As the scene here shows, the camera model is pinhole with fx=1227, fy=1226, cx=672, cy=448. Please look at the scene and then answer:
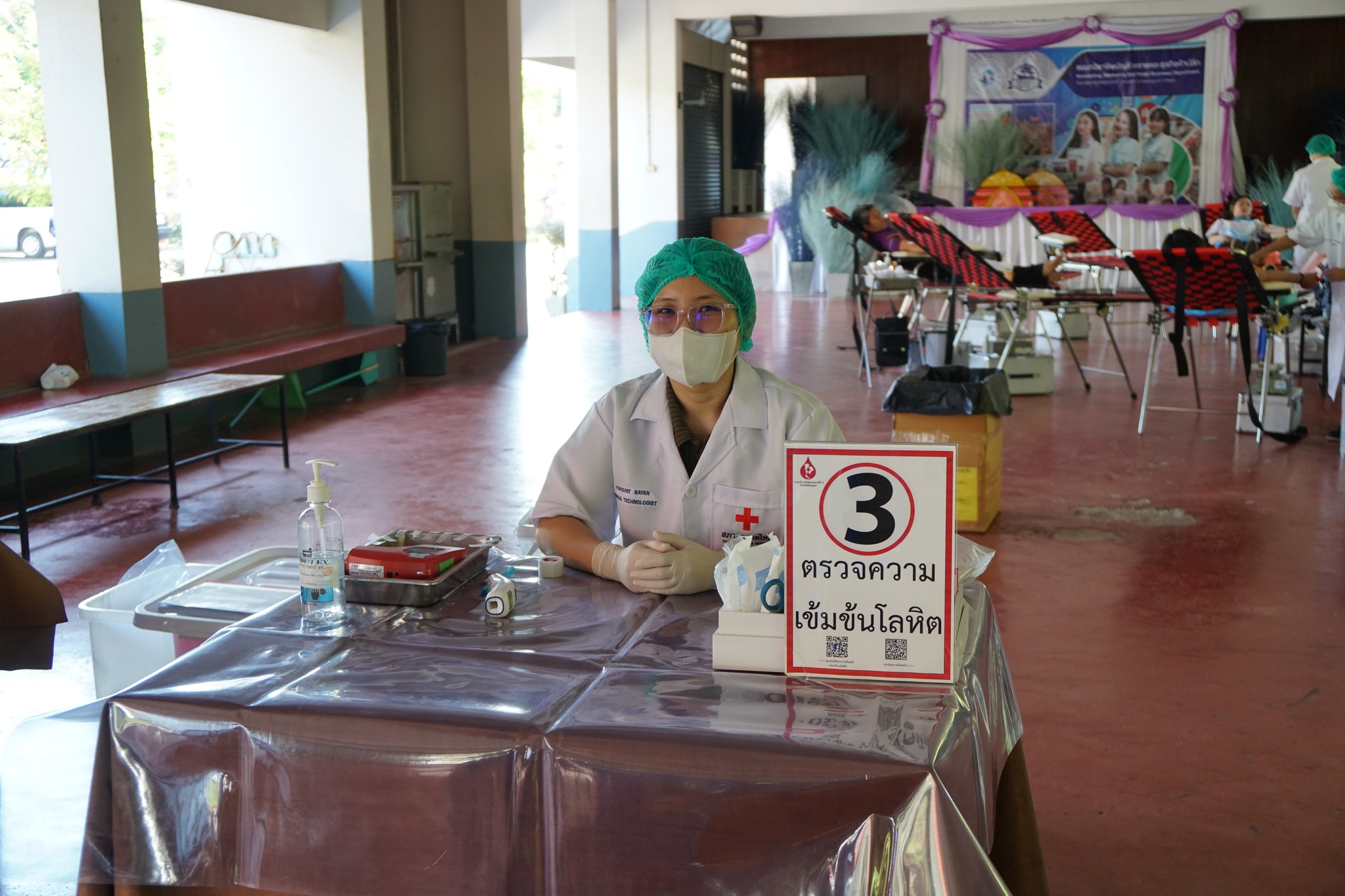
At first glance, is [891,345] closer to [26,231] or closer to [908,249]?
[908,249]

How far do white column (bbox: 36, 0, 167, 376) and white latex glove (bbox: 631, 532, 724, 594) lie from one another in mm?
5075

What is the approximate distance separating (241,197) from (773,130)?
9.79 m

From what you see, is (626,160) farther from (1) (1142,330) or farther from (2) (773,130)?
(1) (1142,330)

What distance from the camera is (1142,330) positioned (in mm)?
10961

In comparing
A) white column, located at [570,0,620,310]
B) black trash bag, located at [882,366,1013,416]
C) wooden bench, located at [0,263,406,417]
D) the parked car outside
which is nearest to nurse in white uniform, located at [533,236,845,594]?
black trash bag, located at [882,366,1013,416]

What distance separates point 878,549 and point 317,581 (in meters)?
0.86

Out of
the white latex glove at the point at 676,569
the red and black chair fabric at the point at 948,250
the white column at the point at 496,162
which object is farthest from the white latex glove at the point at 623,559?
the white column at the point at 496,162

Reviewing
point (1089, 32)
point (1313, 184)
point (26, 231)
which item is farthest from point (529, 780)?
point (1089, 32)

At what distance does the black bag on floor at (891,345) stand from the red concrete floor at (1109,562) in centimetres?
31

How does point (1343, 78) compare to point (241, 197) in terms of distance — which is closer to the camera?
point (241, 197)

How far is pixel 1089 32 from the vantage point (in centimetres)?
1448

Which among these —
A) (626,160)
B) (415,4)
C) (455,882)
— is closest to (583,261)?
(626,160)

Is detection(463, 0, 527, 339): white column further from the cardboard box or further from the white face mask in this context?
the white face mask

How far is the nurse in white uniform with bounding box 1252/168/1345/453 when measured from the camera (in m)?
6.35
